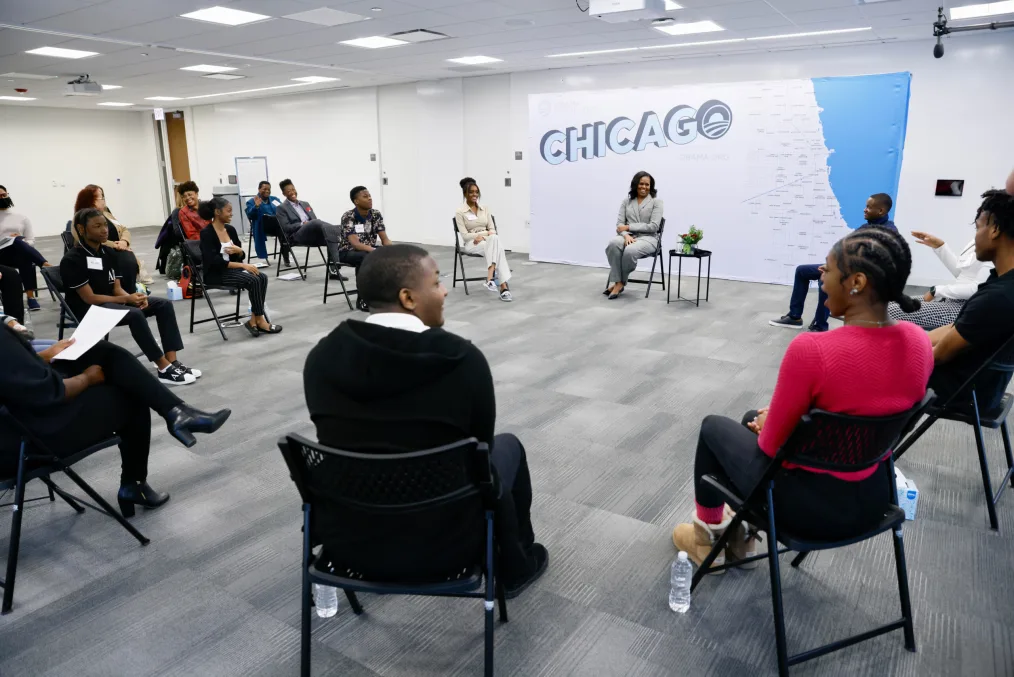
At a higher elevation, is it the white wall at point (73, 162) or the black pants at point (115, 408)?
the white wall at point (73, 162)

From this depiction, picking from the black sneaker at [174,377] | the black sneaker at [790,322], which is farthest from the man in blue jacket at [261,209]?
the black sneaker at [790,322]

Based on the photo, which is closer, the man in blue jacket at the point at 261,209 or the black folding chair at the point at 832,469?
the black folding chair at the point at 832,469

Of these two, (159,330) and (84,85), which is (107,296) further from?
(84,85)

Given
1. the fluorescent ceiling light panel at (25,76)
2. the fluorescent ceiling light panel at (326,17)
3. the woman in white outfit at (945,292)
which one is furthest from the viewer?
the fluorescent ceiling light panel at (25,76)

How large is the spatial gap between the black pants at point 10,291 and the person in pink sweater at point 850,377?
19.4 feet

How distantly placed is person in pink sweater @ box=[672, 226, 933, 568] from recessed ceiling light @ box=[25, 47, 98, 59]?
30.4ft

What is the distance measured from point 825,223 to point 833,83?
5.04ft

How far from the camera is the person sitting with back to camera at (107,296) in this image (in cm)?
429

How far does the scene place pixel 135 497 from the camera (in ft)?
9.36

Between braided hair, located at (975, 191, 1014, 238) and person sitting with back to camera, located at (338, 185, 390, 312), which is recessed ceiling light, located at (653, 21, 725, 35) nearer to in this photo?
person sitting with back to camera, located at (338, 185, 390, 312)

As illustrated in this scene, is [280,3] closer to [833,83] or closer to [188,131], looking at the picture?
[833,83]

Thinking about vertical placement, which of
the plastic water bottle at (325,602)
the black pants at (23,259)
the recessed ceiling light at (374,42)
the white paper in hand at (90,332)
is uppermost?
the recessed ceiling light at (374,42)

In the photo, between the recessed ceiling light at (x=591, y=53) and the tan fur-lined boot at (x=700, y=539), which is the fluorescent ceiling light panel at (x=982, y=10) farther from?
the tan fur-lined boot at (x=700, y=539)

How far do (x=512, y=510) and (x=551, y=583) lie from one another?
1.92 ft
